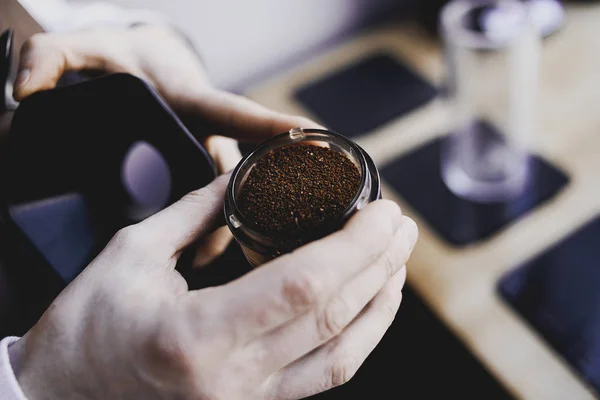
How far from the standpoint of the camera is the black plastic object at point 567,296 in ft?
2.57

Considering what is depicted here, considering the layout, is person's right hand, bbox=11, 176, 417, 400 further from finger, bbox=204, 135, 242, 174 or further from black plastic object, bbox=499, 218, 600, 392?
black plastic object, bbox=499, 218, 600, 392

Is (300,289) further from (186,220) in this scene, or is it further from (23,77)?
(23,77)

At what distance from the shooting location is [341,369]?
1.64 ft

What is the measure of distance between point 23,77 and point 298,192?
39 centimetres

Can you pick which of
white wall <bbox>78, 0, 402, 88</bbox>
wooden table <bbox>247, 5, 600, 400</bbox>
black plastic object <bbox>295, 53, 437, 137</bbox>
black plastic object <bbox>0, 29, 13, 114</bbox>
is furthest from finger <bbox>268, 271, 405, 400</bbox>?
white wall <bbox>78, 0, 402, 88</bbox>

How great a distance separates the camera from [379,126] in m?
Answer: 1.17

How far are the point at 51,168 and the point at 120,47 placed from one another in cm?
21

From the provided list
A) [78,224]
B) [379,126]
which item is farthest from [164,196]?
[379,126]

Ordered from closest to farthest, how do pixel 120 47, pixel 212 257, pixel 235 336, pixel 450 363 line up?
pixel 235 336 < pixel 212 257 < pixel 120 47 < pixel 450 363

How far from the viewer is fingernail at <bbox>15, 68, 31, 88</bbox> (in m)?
0.65

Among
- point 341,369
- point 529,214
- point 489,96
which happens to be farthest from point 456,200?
point 341,369

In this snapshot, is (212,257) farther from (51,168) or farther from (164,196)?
(51,168)

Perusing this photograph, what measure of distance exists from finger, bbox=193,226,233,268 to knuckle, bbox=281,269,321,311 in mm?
203

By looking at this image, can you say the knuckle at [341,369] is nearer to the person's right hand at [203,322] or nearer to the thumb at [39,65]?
the person's right hand at [203,322]
